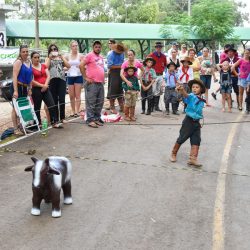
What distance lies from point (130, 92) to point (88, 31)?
23990 mm

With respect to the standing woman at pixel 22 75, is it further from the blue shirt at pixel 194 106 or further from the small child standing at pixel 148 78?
the small child standing at pixel 148 78

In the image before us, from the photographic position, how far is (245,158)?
791 cm

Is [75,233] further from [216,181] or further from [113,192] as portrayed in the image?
[216,181]

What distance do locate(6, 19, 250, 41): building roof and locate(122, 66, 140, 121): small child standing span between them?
2121 cm

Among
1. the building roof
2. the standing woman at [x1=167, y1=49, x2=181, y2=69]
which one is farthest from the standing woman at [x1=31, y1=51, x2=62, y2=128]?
the building roof

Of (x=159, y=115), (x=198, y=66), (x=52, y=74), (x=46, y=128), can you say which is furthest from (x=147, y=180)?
(x=198, y=66)

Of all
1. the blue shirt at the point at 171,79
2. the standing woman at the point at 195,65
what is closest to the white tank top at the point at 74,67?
the blue shirt at the point at 171,79

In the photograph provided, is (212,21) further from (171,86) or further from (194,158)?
(194,158)

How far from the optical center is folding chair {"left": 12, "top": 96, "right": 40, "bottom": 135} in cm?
873

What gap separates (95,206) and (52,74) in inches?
196

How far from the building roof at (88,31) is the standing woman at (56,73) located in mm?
21719

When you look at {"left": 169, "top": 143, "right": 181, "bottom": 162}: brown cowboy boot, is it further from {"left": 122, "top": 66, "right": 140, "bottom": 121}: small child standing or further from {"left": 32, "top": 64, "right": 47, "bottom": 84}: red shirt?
{"left": 122, "top": 66, "right": 140, "bottom": 121}: small child standing

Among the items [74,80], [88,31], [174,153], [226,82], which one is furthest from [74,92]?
[88,31]

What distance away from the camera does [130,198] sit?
5684 millimetres
